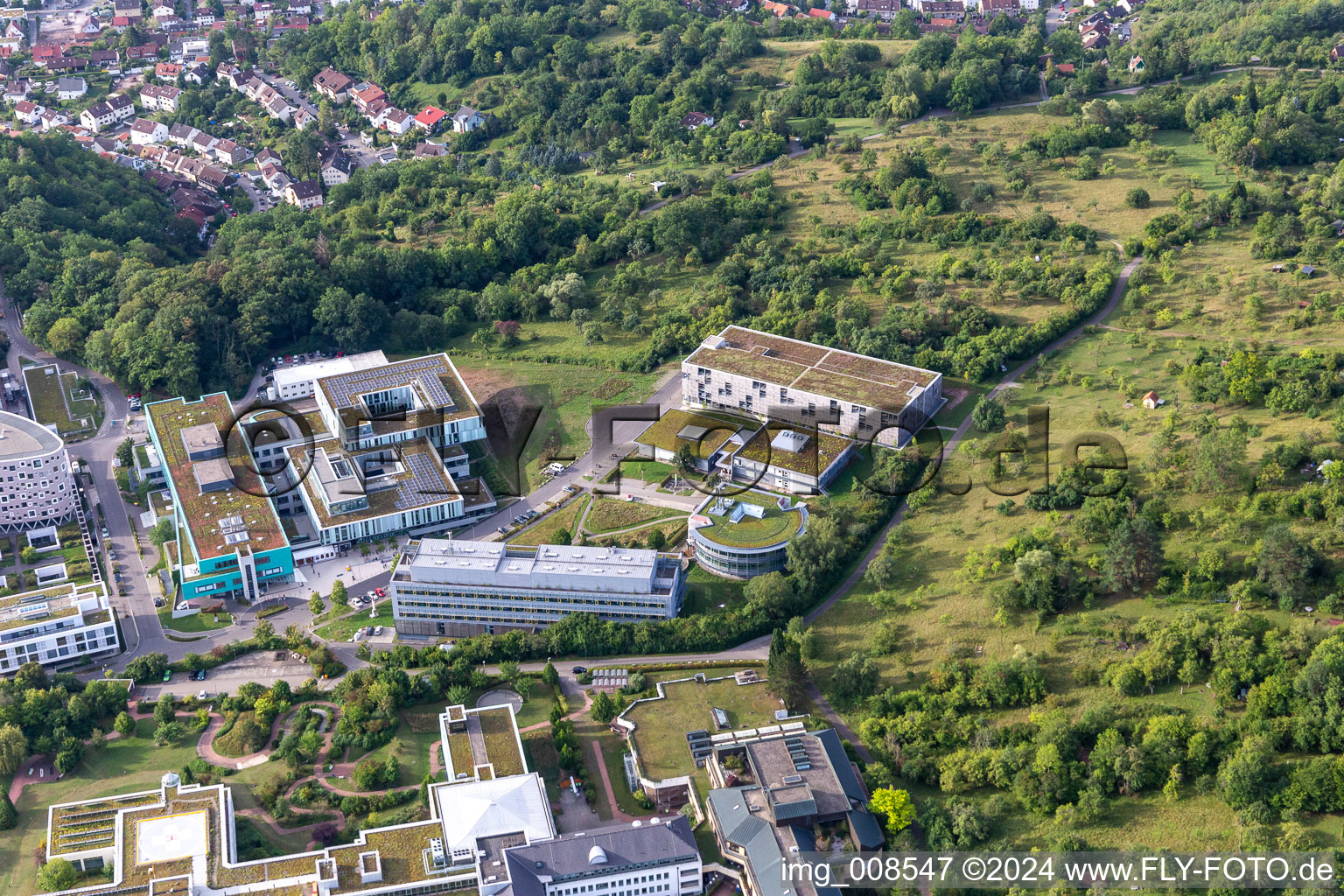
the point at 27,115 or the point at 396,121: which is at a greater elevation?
the point at 27,115

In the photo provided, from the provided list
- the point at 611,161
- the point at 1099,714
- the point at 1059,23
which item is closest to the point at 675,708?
the point at 1099,714

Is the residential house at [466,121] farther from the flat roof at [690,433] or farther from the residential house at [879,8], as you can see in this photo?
the flat roof at [690,433]

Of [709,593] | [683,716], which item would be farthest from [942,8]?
[683,716]

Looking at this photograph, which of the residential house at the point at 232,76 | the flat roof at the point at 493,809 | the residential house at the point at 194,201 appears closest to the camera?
the flat roof at the point at 493,809

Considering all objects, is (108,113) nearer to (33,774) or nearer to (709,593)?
(33,774)

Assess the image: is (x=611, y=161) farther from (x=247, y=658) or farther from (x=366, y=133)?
(x=247, y=658)

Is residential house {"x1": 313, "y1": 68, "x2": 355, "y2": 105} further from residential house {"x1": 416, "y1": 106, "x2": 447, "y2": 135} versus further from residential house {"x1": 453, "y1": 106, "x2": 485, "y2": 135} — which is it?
residential house {"x1": 453, "y1": 106, "x2": 485, "y2": 135}

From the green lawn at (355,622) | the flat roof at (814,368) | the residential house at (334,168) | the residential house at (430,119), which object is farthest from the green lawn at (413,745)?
the residential house at (430,119)
